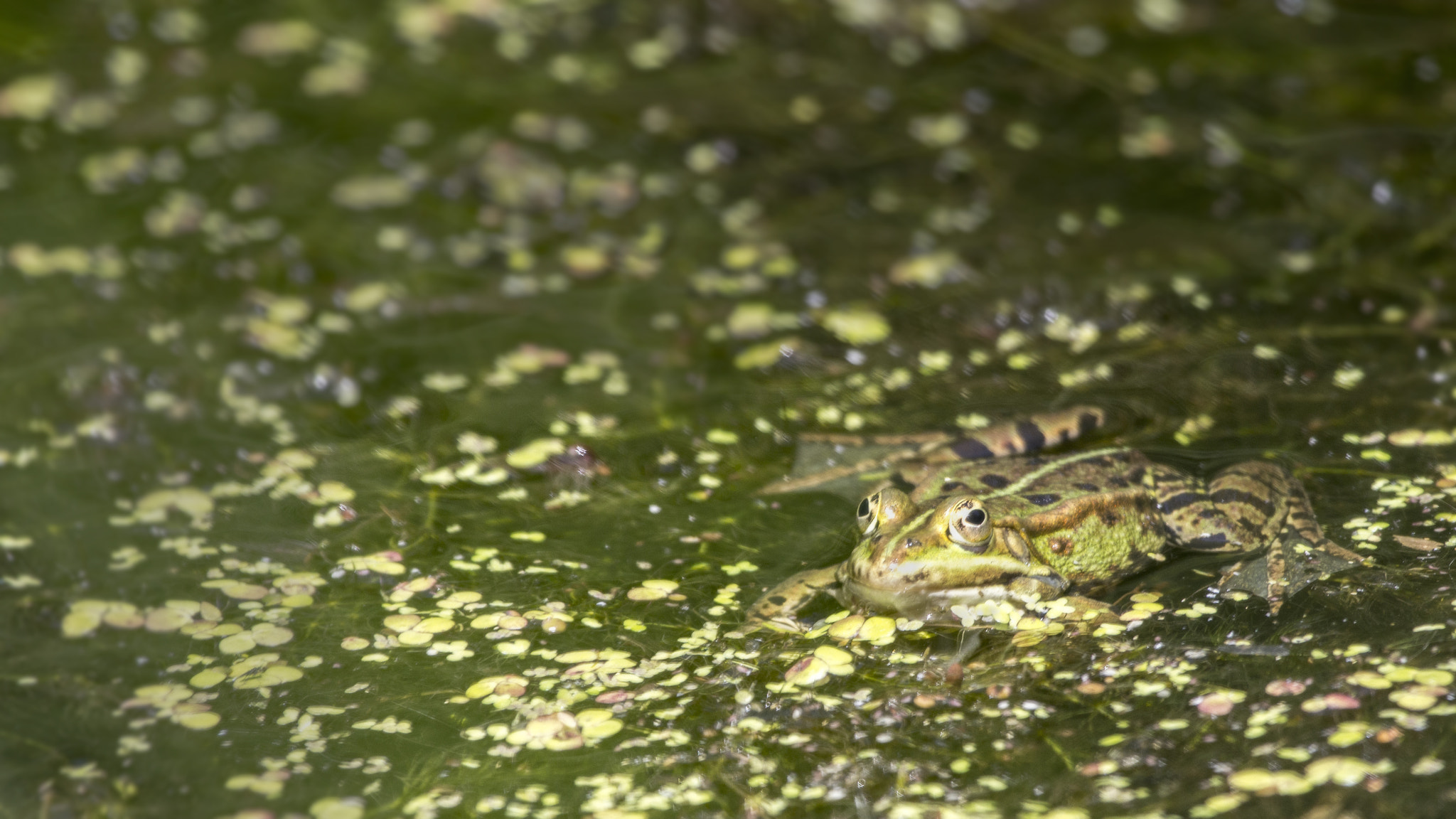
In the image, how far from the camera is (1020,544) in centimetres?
305

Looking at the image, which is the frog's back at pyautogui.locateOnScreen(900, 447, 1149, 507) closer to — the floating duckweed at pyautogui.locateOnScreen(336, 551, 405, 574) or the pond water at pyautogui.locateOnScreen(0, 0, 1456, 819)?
the pond water at pyautogui.locateOnScreen(0, 0, 1456, 819)

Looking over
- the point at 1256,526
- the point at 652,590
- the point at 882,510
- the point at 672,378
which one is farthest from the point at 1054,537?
the point at 672,378

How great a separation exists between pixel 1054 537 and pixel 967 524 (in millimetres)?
262

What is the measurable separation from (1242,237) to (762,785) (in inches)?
143

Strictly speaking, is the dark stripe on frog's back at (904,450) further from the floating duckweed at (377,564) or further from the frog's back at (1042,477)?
the floating duckweed at (377,564)

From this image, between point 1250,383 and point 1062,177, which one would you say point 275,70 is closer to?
point 1062,177

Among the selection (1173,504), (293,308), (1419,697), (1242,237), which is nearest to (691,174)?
(293,308)

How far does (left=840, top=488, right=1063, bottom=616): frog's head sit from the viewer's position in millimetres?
2957

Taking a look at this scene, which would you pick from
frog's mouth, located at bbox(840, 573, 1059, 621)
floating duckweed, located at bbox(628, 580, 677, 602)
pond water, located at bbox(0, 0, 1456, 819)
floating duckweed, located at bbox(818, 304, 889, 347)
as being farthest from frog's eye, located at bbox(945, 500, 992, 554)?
floating duckweed, located at bbox(818, 304, 889, 347)

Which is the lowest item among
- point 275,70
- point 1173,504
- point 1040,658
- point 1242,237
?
point 1040,658

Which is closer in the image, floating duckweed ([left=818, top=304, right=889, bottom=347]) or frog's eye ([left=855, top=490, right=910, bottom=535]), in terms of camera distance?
frog's eye ([left=855, top=490, right=910, bottom=535])

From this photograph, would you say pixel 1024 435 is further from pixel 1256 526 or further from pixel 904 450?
pixel 1256 526

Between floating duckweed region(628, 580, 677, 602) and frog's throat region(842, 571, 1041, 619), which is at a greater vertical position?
frog's throat region(842, 571, 1041, 619)

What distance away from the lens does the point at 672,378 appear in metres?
4.39
